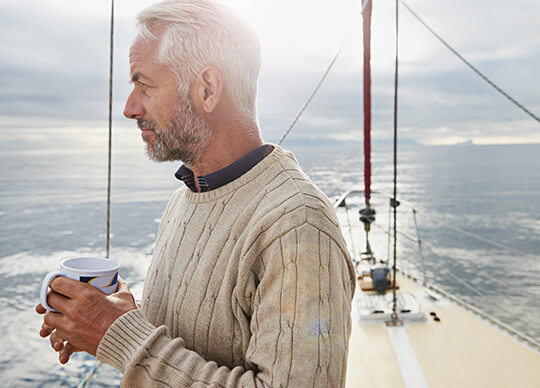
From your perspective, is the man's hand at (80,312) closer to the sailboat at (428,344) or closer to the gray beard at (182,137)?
the gray beard at (182,137)

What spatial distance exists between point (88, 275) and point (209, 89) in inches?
12.7

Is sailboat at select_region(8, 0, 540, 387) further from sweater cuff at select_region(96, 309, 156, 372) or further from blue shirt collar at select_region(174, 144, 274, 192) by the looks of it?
sweater cuff at select_region(96, 309, 156, 372)

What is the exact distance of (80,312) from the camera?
53 centimetres

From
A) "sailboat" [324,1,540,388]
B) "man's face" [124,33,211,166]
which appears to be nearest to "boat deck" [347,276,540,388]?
"sailboat" [324,1,540,388]

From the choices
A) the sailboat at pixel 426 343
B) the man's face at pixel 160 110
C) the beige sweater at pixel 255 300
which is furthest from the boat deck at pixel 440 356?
the man's face at pixel 160 110

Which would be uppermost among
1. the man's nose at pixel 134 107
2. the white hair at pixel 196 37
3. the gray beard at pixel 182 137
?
the white hair at pixel 196 37

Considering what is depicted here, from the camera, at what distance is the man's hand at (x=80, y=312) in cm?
53

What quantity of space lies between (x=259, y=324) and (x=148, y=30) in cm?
46

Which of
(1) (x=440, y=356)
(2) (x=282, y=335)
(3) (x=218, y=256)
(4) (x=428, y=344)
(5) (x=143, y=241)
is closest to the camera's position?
(2) (x=282, y=335)

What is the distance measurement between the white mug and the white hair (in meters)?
0.29

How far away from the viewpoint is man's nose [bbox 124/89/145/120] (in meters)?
0.64

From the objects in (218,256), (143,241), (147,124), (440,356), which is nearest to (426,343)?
(440,356)

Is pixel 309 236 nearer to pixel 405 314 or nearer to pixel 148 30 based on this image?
pixel 148 30

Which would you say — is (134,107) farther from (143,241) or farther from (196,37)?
(143,241)
